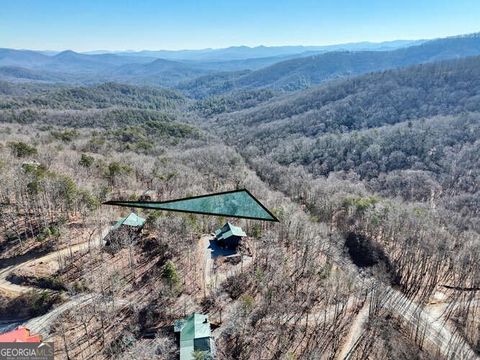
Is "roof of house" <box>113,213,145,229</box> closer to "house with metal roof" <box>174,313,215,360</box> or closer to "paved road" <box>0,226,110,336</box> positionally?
"paved road" <box>0,226,110,336</box>

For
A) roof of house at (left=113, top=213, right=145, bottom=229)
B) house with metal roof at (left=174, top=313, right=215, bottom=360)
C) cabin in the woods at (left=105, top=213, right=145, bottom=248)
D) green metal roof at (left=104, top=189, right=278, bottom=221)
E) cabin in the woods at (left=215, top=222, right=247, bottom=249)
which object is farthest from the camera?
cabin in the woods at (left=215, top=222, right=247, bottom=249)

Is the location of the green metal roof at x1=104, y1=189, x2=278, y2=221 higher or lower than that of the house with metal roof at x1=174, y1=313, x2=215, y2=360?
higher

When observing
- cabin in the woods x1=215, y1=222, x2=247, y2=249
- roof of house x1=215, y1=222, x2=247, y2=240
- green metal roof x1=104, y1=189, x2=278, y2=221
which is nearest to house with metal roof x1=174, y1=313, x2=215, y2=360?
cabin in the woods x1=215, y1=222, x2=247, y2=249

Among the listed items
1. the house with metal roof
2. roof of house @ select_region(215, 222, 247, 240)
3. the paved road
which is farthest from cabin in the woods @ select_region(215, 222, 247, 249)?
the paved road

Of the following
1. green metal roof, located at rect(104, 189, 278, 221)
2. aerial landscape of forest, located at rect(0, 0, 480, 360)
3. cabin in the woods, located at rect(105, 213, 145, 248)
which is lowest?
aerial landscape of forest, located at rect(0, 0, 480, 360)

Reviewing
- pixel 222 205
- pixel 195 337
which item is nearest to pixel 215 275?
pixel 195 337

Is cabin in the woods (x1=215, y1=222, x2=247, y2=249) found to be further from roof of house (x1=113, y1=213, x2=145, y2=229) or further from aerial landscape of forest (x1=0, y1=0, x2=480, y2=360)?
roof of house (x1=113, y1=213, x2=145, y2=229)

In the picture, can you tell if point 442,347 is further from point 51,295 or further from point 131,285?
point 51,295

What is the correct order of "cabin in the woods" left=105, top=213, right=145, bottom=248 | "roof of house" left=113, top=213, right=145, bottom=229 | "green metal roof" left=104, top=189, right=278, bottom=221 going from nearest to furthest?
"green metal roof" left=104, top=189, right=278, bottom=221, "cabin in the woods" left=105, top=213, right=145, bottom=248, "roof of house" left=113, top=213, right=145, bottom=229

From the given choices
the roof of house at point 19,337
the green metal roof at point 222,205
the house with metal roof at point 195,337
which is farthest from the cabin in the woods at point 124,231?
the green metal roof at point 222,205

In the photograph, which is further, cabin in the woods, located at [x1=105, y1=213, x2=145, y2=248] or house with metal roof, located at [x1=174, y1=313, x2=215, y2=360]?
cabin in the woods, located at [x1=105, y1=213, x2=145, y2=248]
